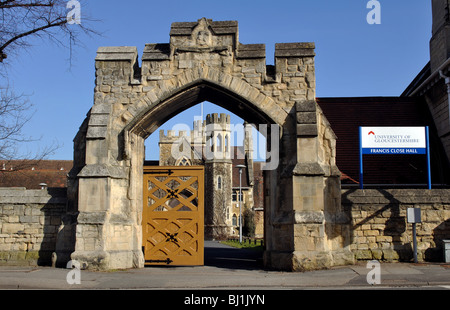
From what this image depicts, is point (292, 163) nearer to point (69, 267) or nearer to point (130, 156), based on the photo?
point (130, 156)

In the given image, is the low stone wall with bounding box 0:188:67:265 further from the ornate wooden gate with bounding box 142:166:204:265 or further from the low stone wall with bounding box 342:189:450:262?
the low stone wall with bounding box 342:189:450:262

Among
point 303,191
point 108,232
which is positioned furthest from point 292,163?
point 108,232

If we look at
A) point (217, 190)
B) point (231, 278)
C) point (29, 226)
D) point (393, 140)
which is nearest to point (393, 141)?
point (393, 140)

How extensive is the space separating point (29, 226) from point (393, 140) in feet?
32.4

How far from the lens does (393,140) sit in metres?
13.7

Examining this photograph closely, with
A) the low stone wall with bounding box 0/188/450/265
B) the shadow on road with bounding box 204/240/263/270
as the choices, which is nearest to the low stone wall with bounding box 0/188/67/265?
the low stone wall with bounding box 0/188/450/265

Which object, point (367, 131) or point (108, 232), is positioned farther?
point (367, 131)

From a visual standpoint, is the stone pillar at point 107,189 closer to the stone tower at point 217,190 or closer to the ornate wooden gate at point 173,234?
the ornate wooden gate at point 173,234

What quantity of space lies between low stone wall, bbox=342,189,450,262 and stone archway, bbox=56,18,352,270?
55cm

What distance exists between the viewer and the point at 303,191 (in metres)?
12.3

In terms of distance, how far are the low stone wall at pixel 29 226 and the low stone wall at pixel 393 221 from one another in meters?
7.52

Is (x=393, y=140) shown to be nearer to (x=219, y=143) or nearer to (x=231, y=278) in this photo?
(x=231, y=278)
